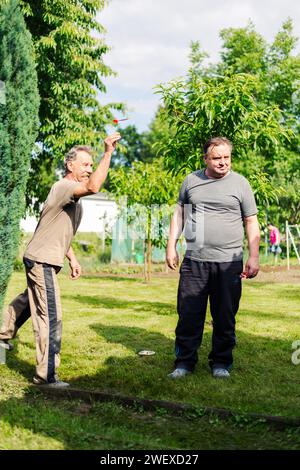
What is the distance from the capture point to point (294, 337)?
291 inches

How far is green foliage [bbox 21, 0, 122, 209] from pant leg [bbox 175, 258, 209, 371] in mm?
13371

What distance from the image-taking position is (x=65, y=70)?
18.7 metres

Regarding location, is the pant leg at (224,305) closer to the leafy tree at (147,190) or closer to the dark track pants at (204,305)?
the dark track pants at (204,305)

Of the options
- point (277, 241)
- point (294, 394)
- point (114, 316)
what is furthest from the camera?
A: point (277, 241)

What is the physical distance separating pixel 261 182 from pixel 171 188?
7117 millimetres

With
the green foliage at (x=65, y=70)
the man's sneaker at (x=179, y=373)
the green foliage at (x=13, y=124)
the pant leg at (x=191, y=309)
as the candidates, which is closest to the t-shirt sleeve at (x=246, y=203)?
the pant leg at (x=191, y=309)

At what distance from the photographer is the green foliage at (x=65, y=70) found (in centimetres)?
1758

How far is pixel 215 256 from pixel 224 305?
0.47 m

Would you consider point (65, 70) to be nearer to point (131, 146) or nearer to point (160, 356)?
point (160, 356)

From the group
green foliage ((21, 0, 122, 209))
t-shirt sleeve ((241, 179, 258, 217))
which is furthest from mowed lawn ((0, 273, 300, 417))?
green foliage ((21, 0, 122, 209))

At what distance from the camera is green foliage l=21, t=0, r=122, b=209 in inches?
692

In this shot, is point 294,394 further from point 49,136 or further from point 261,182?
point 49,136

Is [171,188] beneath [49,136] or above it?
beneath

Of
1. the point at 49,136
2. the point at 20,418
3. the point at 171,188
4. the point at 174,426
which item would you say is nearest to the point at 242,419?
the point at 174,426
